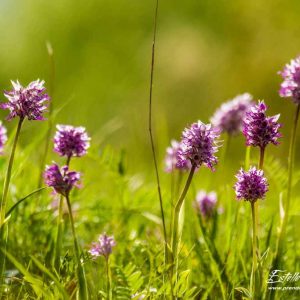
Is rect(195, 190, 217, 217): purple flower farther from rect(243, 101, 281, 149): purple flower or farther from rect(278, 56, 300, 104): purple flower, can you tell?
rect(243, 101, 281, 149): purple flower

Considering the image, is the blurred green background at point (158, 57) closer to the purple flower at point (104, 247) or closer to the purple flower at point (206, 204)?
the purple flower at point (206, 204)

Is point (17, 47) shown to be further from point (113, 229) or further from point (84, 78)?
point (113, 229)

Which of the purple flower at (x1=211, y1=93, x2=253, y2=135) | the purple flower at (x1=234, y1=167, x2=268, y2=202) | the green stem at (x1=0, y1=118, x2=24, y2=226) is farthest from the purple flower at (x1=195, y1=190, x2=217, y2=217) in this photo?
the green stem at (x1=0, y1=118, x2=24, y2=226)

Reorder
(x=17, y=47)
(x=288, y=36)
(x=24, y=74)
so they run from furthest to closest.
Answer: (x=17, y=47), (x=24, y=74), (x=288, y=36)

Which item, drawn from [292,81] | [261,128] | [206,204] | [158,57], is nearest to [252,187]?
[261,128]

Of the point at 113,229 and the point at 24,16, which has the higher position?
the point at 24,16

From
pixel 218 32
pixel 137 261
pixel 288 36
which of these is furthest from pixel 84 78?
pixel 137 261
